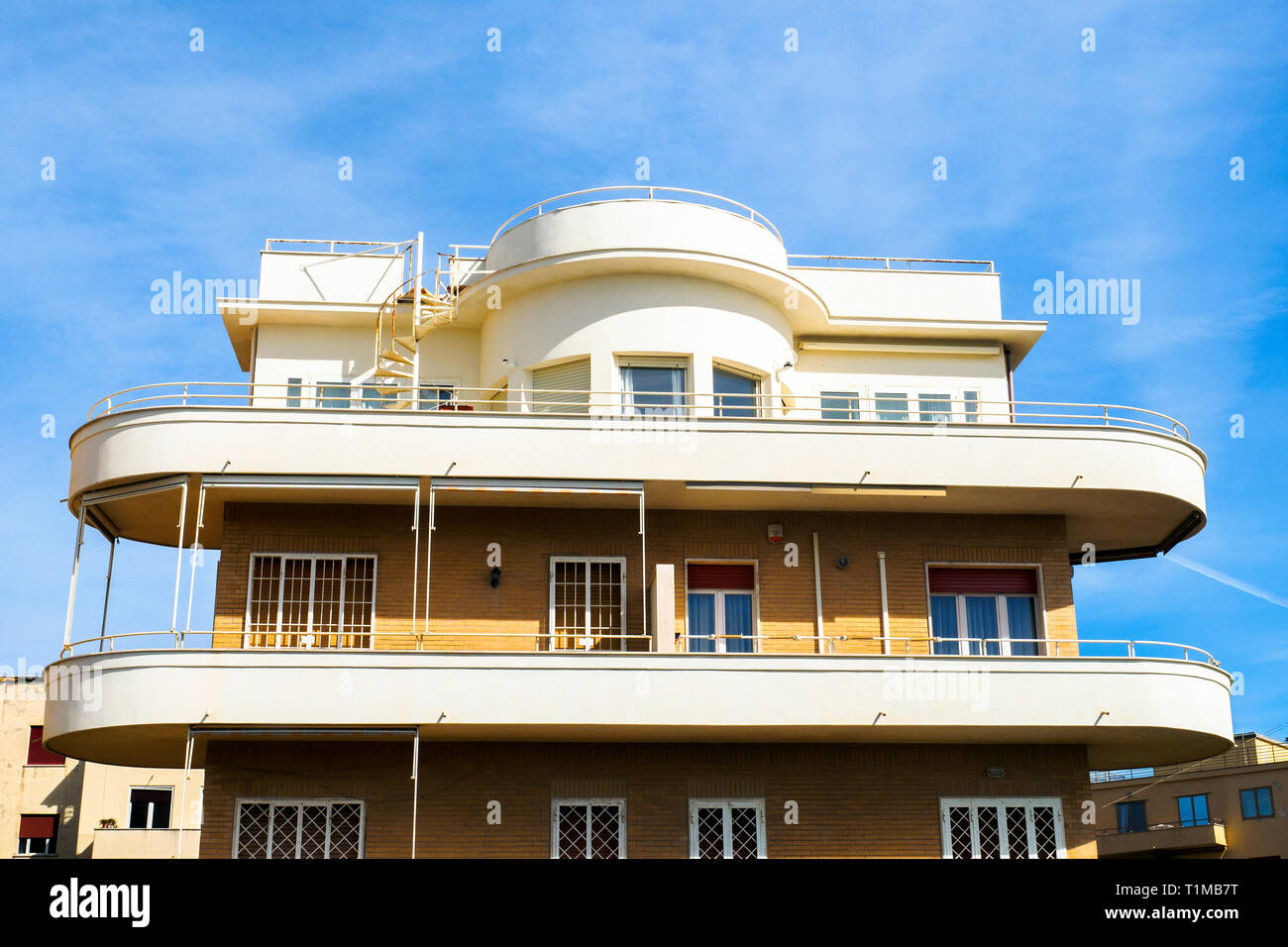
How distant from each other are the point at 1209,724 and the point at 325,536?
44.3 ft

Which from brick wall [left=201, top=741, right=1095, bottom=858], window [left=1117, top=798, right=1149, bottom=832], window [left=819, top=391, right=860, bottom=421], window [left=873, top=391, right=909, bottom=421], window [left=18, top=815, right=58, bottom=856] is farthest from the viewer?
window [left=1117, top=798, right=1149, bottom=832]

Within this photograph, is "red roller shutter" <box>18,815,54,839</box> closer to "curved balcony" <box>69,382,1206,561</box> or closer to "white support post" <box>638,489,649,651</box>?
"curved balcony" <box>69,382,1206,561</box>

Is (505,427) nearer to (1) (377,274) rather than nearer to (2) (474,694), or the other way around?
(2) (474,694)

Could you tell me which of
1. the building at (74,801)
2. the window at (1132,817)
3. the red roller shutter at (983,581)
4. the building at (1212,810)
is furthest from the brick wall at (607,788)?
the window at (1132,817)

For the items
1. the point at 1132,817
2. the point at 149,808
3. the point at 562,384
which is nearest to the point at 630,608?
the point at 562,384

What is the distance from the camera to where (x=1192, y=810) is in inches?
2222

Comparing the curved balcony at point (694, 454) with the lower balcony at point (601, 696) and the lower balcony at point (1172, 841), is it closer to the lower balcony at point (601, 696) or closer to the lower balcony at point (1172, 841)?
the lower balcony at point (601, 696)

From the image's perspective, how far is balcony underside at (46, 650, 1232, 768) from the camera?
19094mm

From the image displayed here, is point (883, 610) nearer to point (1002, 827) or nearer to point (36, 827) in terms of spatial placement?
point (1002, 827)

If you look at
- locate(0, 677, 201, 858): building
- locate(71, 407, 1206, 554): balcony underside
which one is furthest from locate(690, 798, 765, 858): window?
locate(0, 677, 201, 858): building

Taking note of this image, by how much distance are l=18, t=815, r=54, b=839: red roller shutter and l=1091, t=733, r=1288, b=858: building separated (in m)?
38.5

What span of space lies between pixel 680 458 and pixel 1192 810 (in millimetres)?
43969

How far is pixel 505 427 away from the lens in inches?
816
